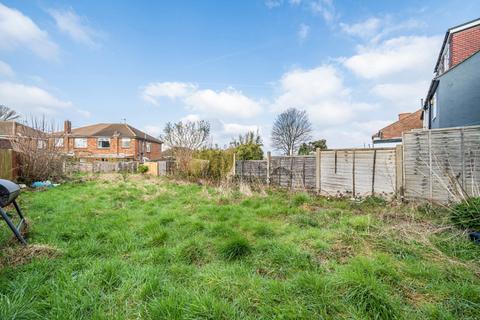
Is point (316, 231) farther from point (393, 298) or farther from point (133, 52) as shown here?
point (133, 52)

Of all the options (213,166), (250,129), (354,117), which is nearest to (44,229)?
(213,166)

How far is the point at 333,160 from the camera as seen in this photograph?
29.8ft

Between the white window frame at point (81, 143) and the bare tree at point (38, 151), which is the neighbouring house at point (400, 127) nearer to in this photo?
the bare tree at point (38, 151)

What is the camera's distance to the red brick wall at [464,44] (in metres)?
10.7

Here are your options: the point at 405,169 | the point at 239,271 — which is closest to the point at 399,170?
the point at 405,169

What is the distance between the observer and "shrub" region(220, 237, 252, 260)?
3.27 m

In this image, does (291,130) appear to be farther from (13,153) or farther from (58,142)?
(13,153)

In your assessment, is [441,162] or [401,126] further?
[401,126]

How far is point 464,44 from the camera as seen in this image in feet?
36.2

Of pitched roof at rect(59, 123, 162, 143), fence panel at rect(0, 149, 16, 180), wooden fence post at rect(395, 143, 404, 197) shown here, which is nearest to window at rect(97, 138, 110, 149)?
Result: pitched roof at rect(59, 123, 162, 143)

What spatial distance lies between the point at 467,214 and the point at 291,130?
1158 inches

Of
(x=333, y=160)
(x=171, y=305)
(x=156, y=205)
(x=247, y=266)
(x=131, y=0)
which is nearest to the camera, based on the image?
(x=171, y=305)

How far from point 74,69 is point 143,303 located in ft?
36.0

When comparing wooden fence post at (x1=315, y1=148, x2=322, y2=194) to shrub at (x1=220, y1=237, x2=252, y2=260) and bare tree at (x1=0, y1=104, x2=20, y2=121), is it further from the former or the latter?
bare tree at (x1=0, y1=104, x2=20, y2=121)
